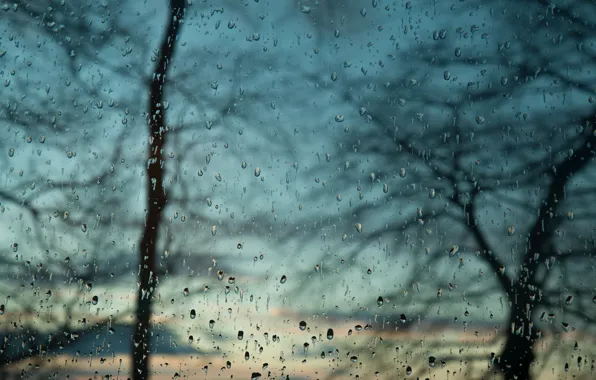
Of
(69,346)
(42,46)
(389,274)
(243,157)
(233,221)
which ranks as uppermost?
(42,46)

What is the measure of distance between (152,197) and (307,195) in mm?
350

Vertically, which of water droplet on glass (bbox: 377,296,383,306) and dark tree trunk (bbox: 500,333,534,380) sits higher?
water droplet on glass (bbox: 377,296,383,306)

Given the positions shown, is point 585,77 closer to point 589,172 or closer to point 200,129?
point 589,172

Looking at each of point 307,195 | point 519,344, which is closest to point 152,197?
point 307,195

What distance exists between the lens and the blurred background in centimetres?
108

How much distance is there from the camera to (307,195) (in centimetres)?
118

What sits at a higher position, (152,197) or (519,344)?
(152,197)

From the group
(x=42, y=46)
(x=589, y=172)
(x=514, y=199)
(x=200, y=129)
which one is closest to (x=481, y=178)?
(x=514, y=199)

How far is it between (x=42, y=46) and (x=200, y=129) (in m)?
0.50

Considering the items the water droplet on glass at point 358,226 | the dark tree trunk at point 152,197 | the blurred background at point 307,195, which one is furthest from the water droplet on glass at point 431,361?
the dark tree trunk at point 152,197

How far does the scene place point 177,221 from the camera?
1.23 meters

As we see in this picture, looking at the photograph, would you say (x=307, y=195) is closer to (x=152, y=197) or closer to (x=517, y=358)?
(x=152, y=197)

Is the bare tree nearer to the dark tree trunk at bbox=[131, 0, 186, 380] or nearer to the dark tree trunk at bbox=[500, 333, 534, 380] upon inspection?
the dark tree trunk at bbox=[500, 333, 534, 380]

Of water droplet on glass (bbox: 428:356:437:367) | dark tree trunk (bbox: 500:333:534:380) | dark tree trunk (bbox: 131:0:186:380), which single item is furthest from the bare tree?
dark tree trunk (bbox: 131:0:186:380)
